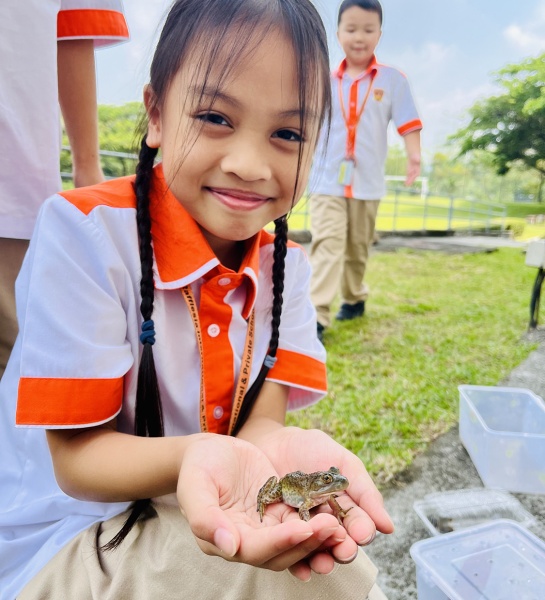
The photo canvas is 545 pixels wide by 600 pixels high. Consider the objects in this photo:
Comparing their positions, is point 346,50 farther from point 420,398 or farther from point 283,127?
point 283,127

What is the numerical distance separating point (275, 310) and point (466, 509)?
126 centimetres

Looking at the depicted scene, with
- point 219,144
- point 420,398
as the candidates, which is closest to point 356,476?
point 219,144

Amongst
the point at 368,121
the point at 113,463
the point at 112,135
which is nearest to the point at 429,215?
the point at 112,135

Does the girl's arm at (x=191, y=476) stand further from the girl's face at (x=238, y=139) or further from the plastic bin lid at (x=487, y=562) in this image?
the plastic bin lid at (x=487, y=562)

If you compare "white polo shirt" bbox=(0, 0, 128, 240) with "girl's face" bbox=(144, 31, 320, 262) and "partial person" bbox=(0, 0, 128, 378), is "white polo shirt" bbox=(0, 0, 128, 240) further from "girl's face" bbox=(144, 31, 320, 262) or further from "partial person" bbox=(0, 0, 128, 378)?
"girl's face" bbox=(144, 31, 320, 262)

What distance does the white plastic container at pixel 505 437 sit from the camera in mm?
2162

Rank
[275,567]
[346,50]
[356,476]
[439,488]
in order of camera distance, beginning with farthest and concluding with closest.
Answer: [346,50]
[439,488]
[356,476]
[275,567]

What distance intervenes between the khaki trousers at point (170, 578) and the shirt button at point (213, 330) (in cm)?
44

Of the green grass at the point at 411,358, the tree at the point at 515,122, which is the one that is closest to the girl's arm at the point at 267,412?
the green grass at the point at 411,358

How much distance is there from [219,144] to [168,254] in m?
0.30

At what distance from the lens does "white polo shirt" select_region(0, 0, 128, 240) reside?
1.35m

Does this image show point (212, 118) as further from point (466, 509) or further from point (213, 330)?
point (466, 509)

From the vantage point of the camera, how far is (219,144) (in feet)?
3.65

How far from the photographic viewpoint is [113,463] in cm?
107
